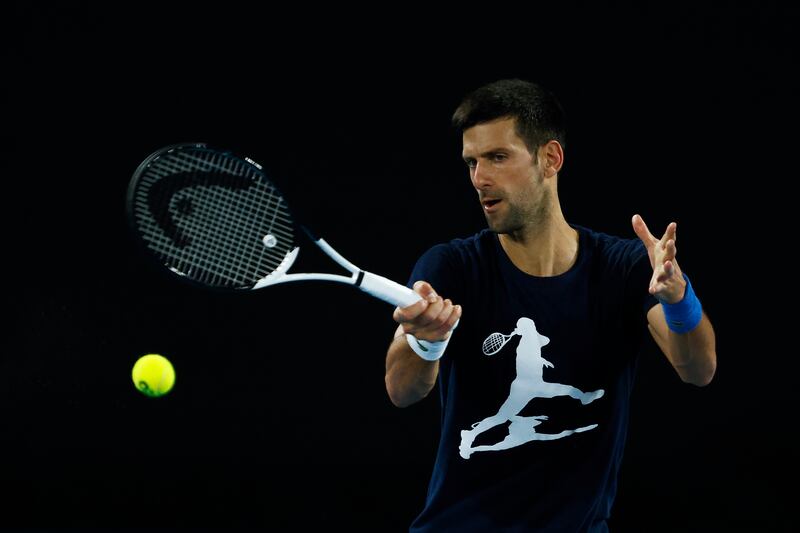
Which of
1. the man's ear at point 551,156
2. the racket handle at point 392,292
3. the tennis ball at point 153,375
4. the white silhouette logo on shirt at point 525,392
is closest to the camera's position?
the racket handle at point 392,292

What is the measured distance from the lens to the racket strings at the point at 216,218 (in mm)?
2172

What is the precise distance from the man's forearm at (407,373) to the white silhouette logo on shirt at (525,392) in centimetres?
18

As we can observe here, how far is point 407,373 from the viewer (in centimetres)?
214

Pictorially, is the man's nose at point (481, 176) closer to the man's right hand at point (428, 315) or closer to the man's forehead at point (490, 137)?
the man's forehead at point (490, 137)

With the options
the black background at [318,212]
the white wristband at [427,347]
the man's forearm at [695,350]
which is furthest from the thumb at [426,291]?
the black background at [318,212]

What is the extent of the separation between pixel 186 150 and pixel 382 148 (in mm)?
2646

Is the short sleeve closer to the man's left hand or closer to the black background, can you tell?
the man's left hand

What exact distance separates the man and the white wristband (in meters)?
0.07

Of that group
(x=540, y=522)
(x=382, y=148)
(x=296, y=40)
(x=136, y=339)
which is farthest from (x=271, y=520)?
(x=540, y=522)

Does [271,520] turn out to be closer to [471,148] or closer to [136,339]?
[136,339]

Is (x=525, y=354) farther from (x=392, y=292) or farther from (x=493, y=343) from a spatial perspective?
(x=392, y=292)

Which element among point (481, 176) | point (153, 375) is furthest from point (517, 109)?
point (153, 375)

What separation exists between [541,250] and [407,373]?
0.50 meters

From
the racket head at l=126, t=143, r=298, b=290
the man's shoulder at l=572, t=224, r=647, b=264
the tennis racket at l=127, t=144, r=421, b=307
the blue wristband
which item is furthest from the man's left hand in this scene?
the racket head at l=126, t=143, r=298, b=290
